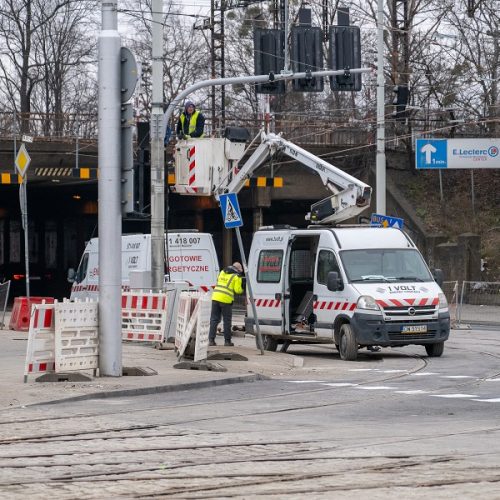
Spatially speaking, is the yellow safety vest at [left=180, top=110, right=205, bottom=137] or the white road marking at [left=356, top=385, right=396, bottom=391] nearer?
the white road marking at [left=356, top=385, right=396, bottom=391]

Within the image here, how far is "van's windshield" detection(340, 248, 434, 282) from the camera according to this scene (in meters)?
22.5

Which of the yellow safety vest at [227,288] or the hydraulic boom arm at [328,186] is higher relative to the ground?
the hydraulic boom arm at [328,186]

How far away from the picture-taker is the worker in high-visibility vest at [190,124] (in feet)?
84.5

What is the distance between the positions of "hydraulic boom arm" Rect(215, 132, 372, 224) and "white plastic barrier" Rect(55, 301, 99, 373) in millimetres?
9282

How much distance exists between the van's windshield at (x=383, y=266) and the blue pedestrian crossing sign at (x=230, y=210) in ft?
7.00

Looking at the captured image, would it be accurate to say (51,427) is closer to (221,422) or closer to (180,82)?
(221,422)

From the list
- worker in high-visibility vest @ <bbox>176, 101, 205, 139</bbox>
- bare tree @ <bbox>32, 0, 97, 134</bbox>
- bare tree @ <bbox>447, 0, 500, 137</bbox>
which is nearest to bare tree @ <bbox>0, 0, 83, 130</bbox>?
bare tree @ <bbox>32, 0, 97, 134</bbox>

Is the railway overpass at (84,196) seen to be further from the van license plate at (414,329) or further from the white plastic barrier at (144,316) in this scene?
the van license plate at (414,329)

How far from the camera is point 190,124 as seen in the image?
2580cm

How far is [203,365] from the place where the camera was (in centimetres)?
1833

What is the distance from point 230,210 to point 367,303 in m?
2.86

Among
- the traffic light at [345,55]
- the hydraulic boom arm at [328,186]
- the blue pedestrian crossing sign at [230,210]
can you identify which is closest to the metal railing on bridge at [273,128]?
the traffic light at [345,55]

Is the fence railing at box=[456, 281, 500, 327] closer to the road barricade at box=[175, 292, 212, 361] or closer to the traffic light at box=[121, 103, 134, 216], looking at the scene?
the road barricade at box=[175, 292, 212, 361]

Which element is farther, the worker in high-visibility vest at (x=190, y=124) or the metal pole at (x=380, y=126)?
the metal pole at (x=380, y=126)
